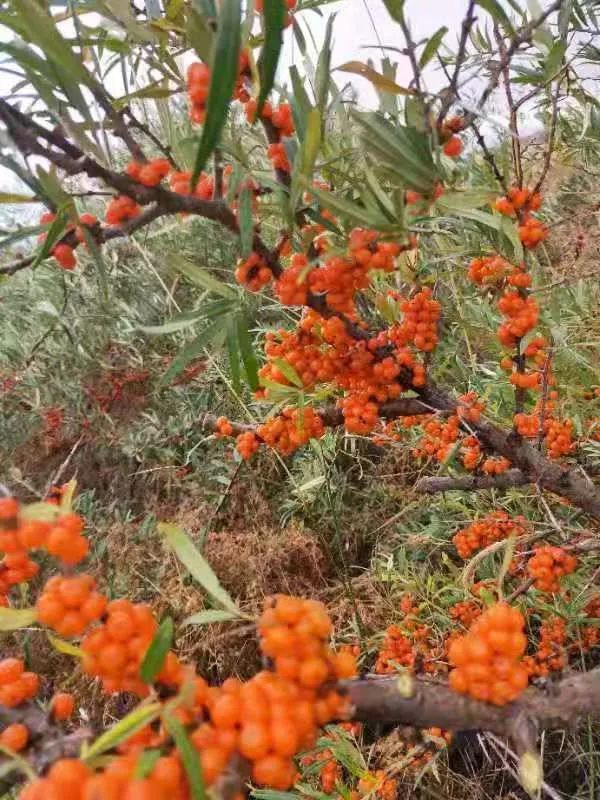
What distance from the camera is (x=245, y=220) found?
65 cm

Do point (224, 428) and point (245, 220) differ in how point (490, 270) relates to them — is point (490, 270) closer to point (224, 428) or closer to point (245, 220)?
point (245, 220)

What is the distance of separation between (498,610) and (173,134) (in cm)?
76

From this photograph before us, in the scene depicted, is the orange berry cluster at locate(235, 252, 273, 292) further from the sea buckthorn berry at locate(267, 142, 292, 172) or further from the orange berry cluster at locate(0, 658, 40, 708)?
the orange berry cluster at locate(0, 658, 40, 708)

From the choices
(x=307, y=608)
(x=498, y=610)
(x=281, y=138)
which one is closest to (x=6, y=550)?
(x=307, y=608)

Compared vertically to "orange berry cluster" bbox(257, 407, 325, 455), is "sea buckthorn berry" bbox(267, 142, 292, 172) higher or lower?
higher

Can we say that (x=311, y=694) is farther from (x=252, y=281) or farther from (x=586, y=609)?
(x=586, y=609)

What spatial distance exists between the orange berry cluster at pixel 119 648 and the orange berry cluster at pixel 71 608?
0.01 m

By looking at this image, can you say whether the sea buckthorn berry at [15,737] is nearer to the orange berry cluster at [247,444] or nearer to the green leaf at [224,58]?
the green leaf at [224,58]

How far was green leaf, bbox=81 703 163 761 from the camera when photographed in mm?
368

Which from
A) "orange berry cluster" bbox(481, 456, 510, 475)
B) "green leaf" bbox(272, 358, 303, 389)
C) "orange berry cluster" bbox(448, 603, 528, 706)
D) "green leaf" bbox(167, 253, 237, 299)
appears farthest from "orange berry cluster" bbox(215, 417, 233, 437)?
"orange berry cluster" bbox(448, 603, 528, 706)

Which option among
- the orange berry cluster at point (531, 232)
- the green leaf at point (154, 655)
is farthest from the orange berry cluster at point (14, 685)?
the orange berry cluster at point (531, 232)

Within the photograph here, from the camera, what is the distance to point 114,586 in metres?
1.76

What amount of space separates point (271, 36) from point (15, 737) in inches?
21.4

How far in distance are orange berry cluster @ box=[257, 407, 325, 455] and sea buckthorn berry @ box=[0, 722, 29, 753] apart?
56cm
